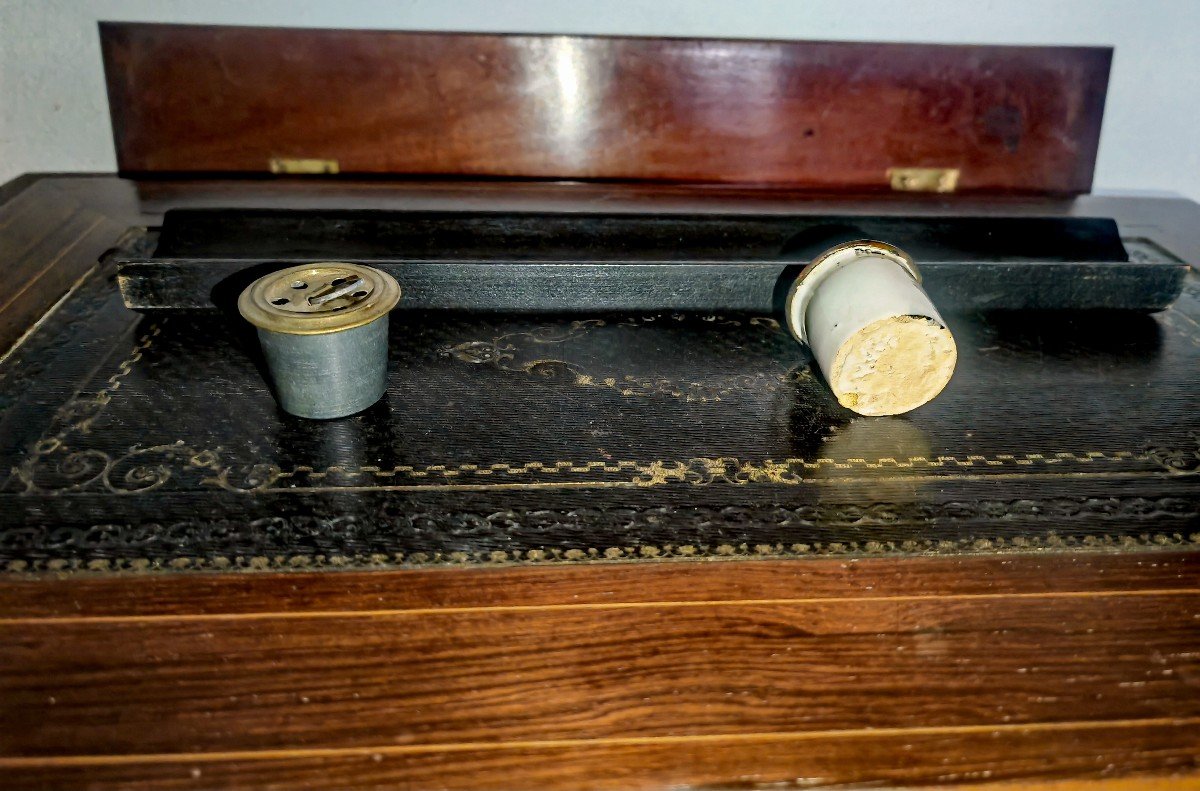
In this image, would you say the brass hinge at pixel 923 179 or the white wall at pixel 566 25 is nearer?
the white wall at pixel 566 25

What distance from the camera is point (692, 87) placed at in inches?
60.2

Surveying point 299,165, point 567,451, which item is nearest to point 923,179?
point 567,451

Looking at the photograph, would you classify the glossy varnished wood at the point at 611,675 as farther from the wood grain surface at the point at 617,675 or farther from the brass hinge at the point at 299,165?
the brass hinge at the point at 299,165

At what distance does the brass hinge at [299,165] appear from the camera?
60.7 inches

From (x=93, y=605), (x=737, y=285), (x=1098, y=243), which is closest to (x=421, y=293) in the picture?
(x=737, y=285)

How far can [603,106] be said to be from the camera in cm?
153

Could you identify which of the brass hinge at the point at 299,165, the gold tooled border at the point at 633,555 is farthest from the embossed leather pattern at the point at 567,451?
the brass hinge at the point at 299,165

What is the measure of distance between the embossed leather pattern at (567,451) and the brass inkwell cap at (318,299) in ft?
0.42

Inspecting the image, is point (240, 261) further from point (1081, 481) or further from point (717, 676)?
point (1081, 481)

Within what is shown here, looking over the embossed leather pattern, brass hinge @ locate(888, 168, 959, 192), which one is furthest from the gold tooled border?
brass hinge @ locate(888, 168, 959, 192)

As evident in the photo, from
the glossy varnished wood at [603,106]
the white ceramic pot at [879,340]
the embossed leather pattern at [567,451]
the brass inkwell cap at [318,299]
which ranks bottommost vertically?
the embossed leather pattern at [567,451]

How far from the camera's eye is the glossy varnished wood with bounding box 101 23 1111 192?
Result: 4.87ft

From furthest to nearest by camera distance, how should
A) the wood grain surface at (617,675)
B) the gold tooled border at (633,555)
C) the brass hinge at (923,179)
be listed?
the brass hinge at (923,179) → the gold tooled border at (633,555) → the wood grain surface at (617,675)

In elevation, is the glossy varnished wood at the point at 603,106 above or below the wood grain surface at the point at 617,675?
above
